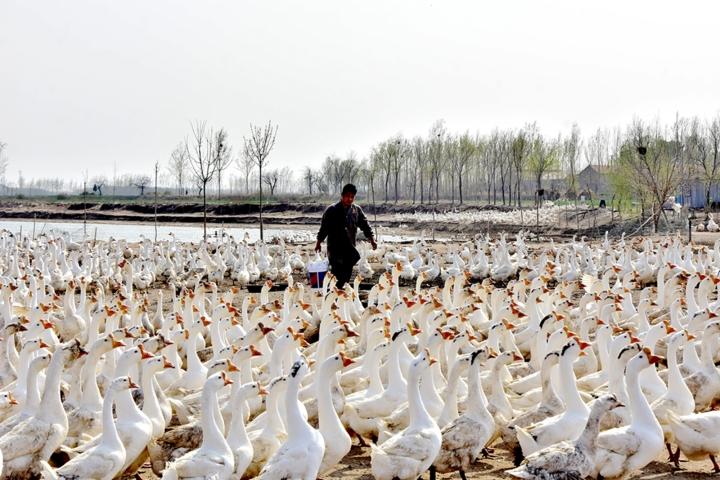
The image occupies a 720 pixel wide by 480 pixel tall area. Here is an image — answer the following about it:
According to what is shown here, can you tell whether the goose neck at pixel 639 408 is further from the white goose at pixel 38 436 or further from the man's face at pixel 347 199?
the man's face at pixel 347 199

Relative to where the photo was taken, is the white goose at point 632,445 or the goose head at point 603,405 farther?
the white goose at point 632,445

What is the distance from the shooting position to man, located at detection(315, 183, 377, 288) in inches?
523

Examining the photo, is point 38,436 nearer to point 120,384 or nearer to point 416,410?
point 120,384

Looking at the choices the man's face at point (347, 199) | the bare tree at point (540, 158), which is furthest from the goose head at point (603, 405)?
the bare tree at point (540, 158)

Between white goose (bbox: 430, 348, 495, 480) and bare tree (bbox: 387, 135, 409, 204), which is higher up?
bare tree (bbox: 387, 135, 409, 204)

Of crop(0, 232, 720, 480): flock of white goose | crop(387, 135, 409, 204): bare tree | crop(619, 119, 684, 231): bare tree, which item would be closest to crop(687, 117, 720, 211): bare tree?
crop(619, 119, 684, 231): bare tree

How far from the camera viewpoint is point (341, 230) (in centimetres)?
1331

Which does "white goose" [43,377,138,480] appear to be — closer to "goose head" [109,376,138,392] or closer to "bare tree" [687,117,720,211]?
"goose head" [109,376,138,392]

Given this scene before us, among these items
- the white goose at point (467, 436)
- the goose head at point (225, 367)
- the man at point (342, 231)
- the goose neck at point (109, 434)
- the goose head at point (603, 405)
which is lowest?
the white goose at point (467, 436)

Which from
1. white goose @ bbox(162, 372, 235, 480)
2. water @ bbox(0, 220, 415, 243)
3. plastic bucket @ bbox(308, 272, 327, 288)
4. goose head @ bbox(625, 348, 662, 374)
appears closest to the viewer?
white goose @ bbox(162, 372, 235, 480)

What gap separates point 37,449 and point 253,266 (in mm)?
14062

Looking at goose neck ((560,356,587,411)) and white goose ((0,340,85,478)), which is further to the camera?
goose neck ((560,356,587,411))

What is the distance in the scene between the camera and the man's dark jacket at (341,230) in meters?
13.3

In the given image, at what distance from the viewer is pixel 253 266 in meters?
20.4
